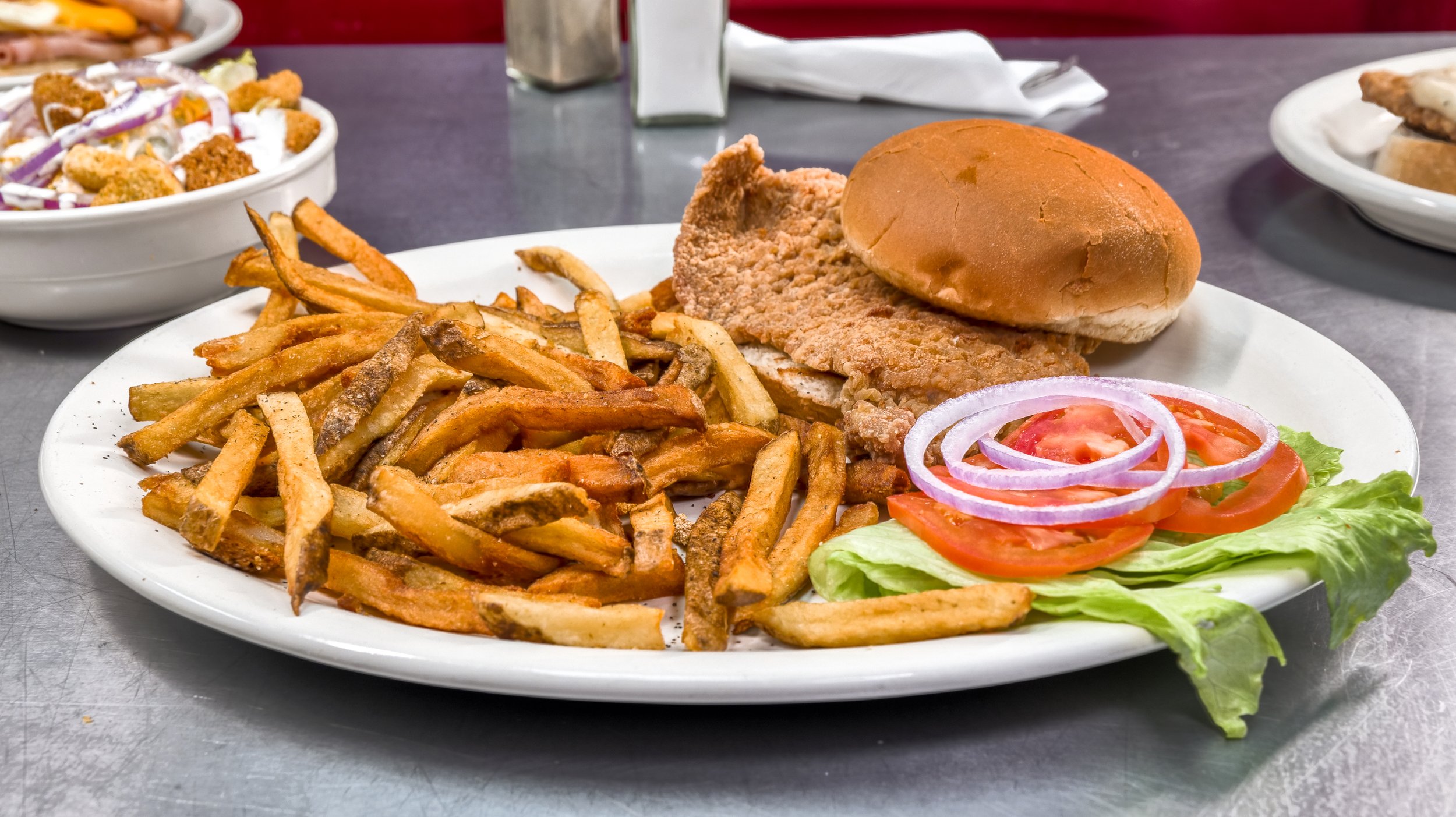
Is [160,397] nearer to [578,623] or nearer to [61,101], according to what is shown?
[578,623]

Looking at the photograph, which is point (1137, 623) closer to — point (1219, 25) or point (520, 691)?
point (520, 691)

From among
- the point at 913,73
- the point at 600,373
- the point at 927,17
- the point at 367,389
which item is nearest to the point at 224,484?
the point at 367,389

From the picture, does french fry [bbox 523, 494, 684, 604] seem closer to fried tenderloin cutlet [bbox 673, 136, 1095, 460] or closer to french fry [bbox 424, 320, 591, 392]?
french fry [bbox 424, 320, 591, 392]

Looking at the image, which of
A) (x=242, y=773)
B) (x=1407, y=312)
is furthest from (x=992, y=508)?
(x=1407, y=312)

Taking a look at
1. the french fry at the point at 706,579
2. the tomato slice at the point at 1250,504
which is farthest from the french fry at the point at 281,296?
the tomato slice at the point at 1250,504

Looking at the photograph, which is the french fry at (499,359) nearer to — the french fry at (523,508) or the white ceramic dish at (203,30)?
the french fry at (523,508)
